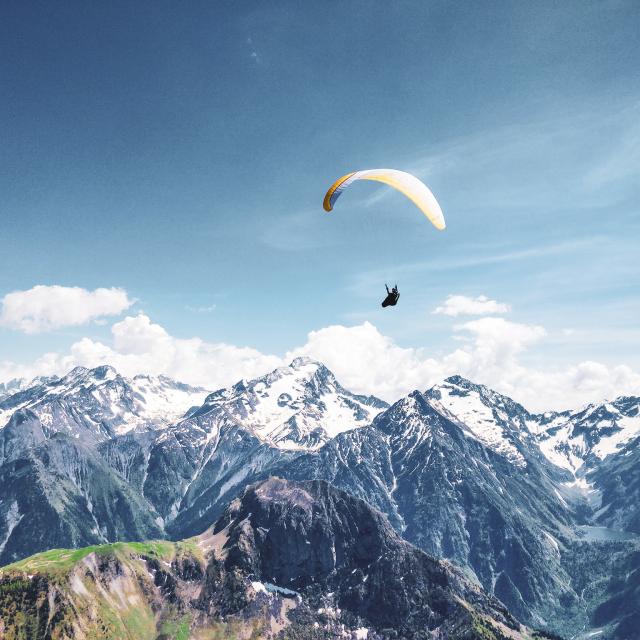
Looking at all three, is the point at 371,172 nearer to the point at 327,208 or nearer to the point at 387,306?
the point at 327,208

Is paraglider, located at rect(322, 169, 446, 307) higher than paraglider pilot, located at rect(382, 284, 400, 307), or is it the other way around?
paraglider, located at rect(322, 169, 446, 307)

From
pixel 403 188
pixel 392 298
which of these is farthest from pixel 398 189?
pixel 392 298

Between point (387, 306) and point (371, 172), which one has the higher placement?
point (371, 172)

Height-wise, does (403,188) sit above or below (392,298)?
above

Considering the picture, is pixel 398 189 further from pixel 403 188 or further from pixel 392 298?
pixel 392 298

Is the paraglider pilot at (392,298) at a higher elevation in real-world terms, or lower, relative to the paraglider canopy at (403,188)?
lower

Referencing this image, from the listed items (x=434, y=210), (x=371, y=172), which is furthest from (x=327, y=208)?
(x=434, y=210)
